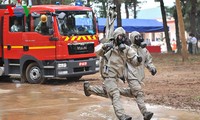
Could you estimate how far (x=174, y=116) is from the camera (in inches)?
305

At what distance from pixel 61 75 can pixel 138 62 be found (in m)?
6.82

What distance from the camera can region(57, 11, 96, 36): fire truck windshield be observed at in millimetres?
13506

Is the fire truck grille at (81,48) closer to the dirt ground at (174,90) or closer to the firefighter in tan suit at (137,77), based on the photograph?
the dirt ground at (174,90)

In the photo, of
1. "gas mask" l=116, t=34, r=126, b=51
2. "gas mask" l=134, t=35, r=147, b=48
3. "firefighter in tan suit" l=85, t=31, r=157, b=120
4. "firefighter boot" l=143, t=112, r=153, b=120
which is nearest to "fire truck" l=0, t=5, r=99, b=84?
"firefighter in tan suit" l=85, t=31, r=157, b=120

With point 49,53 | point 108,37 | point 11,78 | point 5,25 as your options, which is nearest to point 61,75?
point 49,53

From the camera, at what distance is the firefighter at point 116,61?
22.9ft

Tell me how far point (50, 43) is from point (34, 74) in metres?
1.46

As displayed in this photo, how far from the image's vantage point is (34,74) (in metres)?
14.3

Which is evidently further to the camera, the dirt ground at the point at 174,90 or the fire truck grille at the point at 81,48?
the fire truck grille at the point at 81,48

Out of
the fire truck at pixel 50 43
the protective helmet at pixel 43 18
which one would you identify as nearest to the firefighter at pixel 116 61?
the fire truck at pixel 50 43

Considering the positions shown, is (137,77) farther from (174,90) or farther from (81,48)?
(81,48)

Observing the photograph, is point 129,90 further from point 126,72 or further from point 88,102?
point 88,102

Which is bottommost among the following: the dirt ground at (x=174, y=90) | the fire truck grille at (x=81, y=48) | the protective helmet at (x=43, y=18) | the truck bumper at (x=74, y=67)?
the dirt ground at (x=174, y=90)

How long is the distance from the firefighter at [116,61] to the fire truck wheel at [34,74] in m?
7.17
